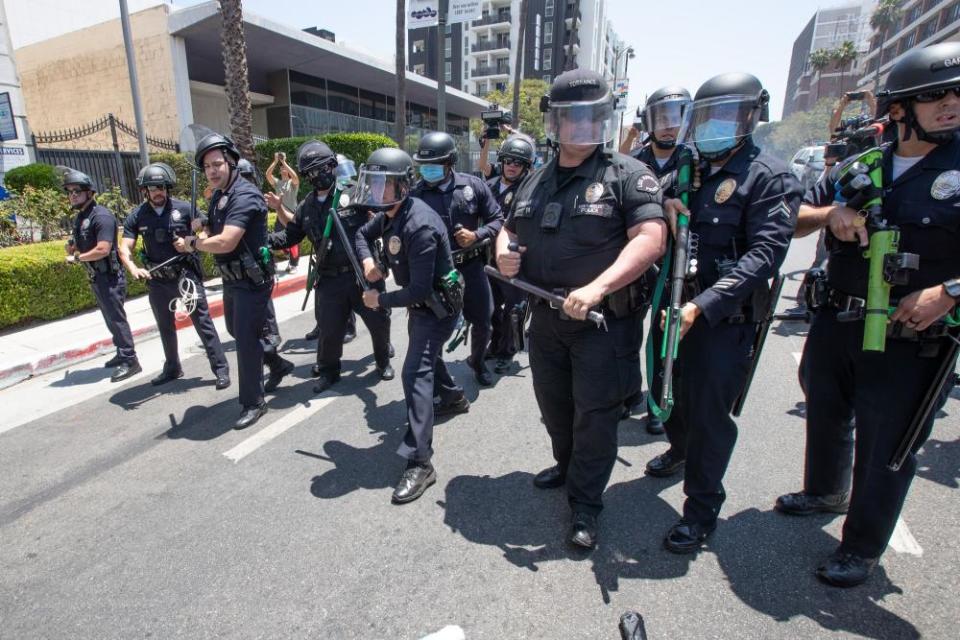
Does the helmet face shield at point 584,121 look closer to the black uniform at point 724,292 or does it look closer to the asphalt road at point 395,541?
the black uniform at point 724,292

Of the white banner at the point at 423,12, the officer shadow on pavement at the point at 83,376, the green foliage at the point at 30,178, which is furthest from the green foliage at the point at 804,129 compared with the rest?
the officer shadow on pavement at the point at 83,376

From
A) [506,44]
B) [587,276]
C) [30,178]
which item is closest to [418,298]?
[587,276]

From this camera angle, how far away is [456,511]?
9.04 ft

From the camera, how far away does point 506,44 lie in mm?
65438

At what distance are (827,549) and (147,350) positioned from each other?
6094mm

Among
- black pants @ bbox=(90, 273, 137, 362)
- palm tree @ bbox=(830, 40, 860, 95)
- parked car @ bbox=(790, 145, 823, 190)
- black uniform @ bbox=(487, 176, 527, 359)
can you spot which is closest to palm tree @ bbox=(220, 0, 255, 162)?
black pants @ bbox=(90, 273, 137, 362)

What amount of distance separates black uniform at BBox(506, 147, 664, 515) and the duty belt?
80 cm

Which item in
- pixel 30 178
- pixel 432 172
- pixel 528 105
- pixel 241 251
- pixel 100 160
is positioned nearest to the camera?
pixel 241 251

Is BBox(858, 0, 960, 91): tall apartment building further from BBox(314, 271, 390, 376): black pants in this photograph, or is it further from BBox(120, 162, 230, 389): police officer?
BBox(120, 162, 230, 389): police officer

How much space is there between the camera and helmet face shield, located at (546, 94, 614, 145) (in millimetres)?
2234

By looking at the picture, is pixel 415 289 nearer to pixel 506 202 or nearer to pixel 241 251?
pixel 241 251

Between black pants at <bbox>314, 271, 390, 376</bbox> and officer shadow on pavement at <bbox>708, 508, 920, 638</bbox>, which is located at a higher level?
black pants at <bbox>314, 271, 390, 376</bbox>

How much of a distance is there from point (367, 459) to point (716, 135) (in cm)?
261

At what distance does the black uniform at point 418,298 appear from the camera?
9.56 feet
